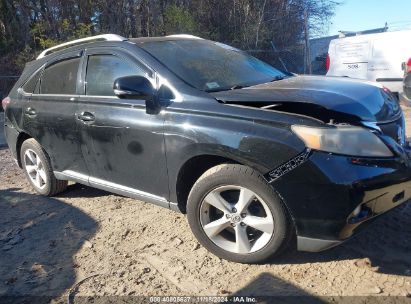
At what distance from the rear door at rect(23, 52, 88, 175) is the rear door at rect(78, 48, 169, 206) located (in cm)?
17

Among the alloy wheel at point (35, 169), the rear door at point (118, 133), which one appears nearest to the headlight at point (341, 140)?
the rear door at point (118, 133)

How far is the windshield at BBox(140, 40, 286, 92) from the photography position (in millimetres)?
3590

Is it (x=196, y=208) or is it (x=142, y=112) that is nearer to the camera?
(x=196, y=208)

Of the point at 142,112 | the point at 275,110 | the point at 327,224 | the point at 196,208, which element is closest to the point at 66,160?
the point at 142,112

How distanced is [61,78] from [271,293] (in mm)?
3121

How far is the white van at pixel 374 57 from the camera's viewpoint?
918 centimetres

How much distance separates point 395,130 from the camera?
3193mm

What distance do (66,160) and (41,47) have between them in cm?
1081

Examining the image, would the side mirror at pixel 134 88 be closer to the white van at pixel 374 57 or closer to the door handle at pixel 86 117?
the door handle at pixel 86 117

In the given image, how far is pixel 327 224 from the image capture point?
2777mm

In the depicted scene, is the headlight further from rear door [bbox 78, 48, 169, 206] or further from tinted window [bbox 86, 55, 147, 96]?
tinted window [bbox 86, 55, 147, 96]

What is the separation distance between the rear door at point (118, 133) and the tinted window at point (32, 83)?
1.04 meters

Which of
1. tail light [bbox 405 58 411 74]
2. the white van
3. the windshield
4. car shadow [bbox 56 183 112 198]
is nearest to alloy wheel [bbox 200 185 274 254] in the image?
the windshield

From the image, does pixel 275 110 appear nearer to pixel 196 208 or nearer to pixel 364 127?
pixel 364 127
